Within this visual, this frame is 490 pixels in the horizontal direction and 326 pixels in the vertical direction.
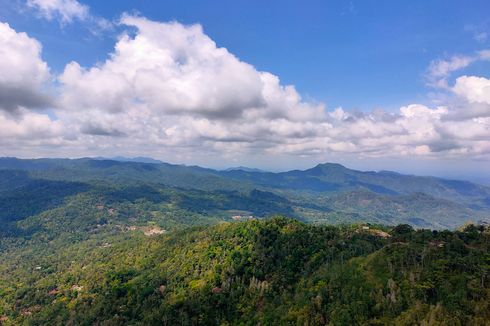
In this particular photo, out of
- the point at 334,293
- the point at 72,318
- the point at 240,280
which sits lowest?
the point at 72,318

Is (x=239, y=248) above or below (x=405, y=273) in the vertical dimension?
below

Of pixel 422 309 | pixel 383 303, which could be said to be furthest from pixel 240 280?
pixel 422 309

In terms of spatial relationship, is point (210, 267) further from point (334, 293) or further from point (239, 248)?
point (334, 293)

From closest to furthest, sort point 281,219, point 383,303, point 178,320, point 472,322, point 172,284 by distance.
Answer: point 472,322, point 383,303, point 178,320, point 172,284, point 281,219

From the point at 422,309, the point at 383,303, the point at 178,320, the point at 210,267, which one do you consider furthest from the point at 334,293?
the point at 210,267

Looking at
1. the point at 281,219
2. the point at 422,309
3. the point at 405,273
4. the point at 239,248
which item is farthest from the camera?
the point at 281,219

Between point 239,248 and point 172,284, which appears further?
point 239,248

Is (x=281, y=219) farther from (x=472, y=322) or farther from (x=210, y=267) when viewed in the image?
(x=472, y=322)
